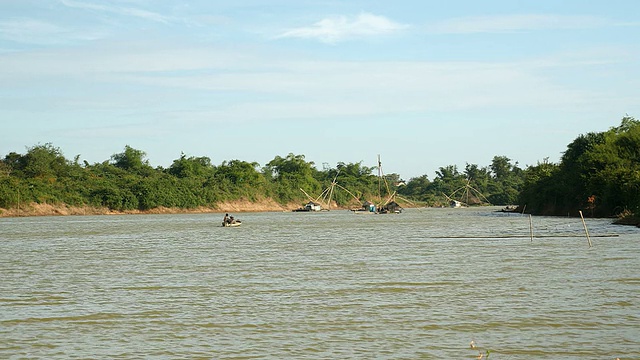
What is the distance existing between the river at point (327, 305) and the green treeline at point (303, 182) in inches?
1143

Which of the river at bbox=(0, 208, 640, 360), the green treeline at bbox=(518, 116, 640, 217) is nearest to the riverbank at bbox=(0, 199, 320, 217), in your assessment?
the green treeline at bbox=(518, 116, 640, 217)

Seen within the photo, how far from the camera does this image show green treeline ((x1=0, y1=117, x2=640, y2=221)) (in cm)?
6238

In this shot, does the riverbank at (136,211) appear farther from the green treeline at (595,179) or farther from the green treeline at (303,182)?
the green treeline at (595,179)

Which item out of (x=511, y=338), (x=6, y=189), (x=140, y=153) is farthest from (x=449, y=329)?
(x=140, y=153)

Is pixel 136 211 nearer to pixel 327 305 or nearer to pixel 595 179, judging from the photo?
pixel 595 179

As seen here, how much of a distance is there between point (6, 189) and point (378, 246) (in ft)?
205

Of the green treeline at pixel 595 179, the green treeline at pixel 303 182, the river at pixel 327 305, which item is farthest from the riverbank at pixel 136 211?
the river at pixel 327 305

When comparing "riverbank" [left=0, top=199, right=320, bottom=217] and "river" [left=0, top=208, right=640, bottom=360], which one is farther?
"riverbank" [left=0, top=199, right=320, bottom=217]

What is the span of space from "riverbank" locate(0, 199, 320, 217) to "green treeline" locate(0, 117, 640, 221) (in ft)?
2.01

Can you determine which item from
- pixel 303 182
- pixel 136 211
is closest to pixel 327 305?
pixel 136 211

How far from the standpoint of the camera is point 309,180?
148 metres

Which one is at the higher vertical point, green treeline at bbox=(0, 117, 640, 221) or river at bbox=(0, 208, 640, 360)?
green treeline at bbox=(0, 117, 640, 221)

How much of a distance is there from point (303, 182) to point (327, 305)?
427 feet

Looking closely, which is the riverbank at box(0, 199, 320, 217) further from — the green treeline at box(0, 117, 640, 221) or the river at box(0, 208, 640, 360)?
the river at box(0, 208, 640, 360)
